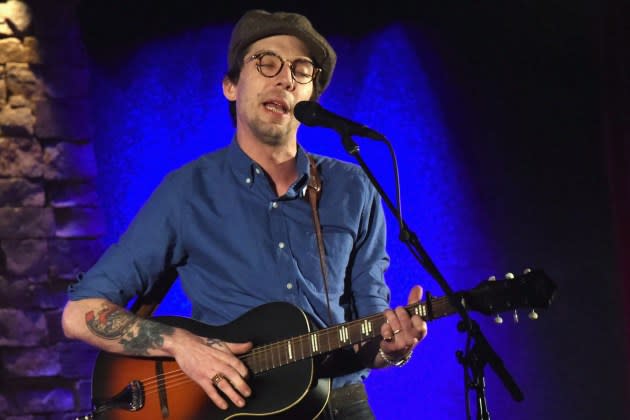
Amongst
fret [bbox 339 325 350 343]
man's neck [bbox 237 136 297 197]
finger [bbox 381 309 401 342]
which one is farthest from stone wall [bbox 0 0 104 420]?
finger [bbox 381 309 401 342]

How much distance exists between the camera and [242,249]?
2836mm

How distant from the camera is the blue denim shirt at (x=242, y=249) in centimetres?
280

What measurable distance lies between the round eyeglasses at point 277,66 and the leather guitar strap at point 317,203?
1.05 feet

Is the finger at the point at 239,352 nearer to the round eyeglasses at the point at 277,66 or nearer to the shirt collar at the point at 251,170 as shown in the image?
the shirt collar at the point at 251,170

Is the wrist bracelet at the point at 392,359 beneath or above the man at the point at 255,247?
beneath

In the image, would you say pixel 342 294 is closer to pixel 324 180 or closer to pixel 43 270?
pixel 324 180

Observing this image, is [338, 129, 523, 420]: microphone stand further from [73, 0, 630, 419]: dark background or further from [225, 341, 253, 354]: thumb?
[73, 0, 630, 419]: dark background

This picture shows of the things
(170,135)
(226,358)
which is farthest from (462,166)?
(226,358)

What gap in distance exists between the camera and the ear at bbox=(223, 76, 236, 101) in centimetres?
325

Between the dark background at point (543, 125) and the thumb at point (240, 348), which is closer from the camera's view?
the thumb at point (240, 348)

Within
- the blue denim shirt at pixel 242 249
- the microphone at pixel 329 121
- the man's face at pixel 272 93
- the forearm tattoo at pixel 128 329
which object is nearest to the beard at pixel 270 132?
the man's face at pixel 272 93

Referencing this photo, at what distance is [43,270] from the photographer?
3.34m

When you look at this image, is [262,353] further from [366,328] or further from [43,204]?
[43,204]

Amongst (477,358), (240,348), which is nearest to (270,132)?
(240,348)
